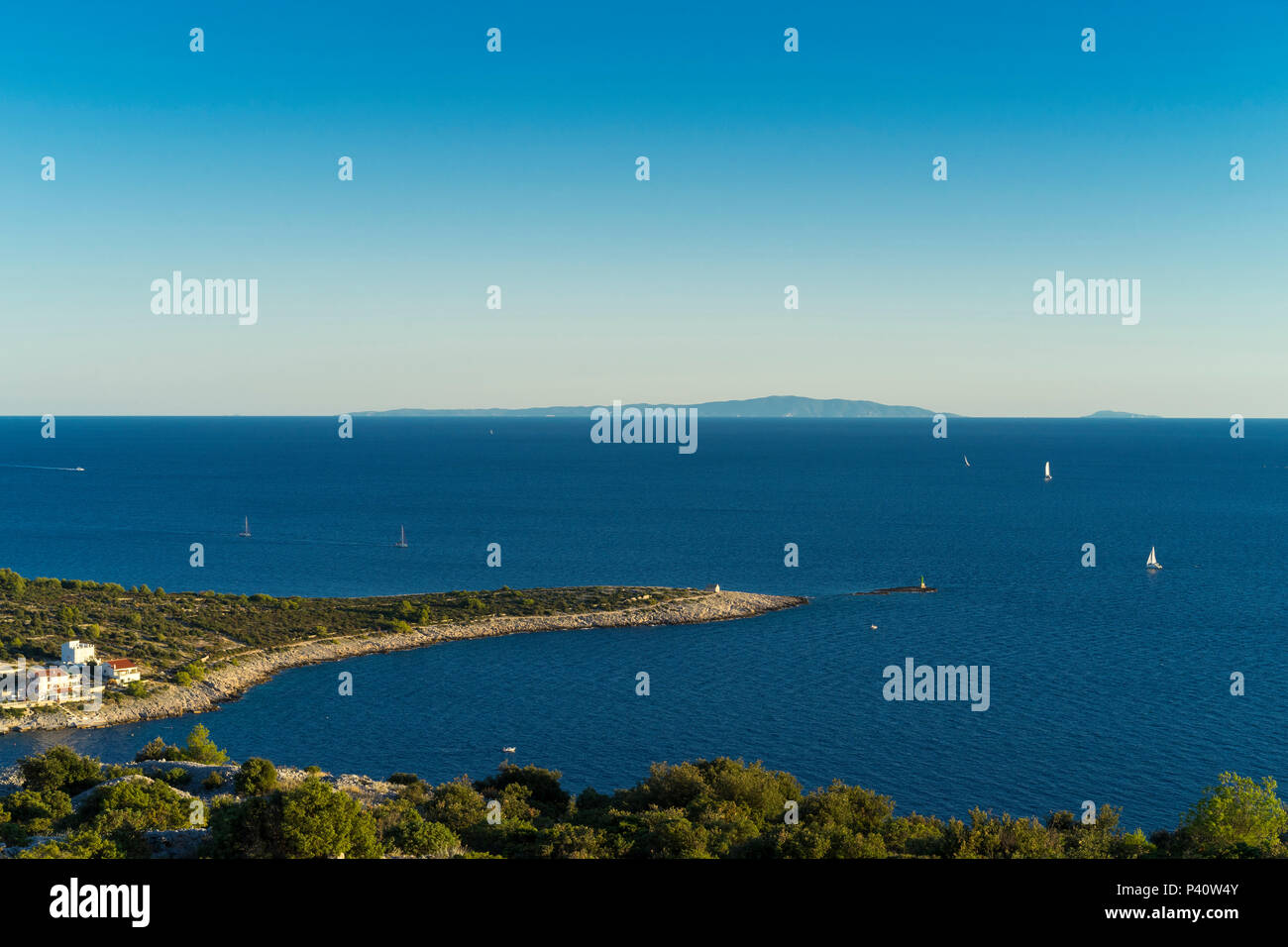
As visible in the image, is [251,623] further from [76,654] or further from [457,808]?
[457,808]

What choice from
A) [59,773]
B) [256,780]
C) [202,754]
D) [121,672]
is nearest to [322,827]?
[256,780]

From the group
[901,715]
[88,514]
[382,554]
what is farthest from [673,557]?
[88,514]

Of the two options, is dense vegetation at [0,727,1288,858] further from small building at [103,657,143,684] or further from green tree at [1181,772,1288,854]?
small building at [103,657,143,684]

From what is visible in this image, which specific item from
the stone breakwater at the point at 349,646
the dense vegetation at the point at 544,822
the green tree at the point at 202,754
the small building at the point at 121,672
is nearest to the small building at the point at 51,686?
the stone breakwater at the point at 349,646

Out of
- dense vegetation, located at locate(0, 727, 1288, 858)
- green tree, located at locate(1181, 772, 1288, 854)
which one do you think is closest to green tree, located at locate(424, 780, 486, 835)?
dense vegetation, located at locate(0, 727, 1288, 858)
